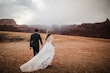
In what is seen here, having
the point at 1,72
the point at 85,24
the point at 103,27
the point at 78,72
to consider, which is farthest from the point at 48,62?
the point at 85,24

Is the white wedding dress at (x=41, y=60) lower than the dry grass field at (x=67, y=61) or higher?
higher

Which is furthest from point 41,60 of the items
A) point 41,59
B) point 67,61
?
point 67,61

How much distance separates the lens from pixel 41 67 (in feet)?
22.4

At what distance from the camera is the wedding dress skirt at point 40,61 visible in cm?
660

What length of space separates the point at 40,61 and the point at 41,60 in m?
0.07

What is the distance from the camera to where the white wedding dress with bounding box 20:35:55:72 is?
661 centimetres

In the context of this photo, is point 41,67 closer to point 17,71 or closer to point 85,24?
point 17,71

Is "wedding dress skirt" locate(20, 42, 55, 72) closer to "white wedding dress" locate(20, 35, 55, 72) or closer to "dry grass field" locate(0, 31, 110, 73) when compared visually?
"white wedding dress" locate(20, 35, 55, 72)

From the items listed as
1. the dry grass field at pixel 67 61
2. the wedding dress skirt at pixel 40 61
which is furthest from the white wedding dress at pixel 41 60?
the dry grass field at pixel 67 61

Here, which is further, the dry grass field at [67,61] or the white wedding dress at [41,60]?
the dry grass field at [67,61]

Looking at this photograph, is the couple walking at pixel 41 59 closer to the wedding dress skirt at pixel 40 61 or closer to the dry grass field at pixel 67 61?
the wedding dress skirt at pixel 40 61

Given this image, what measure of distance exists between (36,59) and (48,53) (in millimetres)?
657

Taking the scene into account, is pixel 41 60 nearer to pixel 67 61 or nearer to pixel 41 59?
pixel 41 59

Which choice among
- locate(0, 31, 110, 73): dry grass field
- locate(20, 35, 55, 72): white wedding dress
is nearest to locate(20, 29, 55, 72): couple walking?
locate(20, 35, 55, 72): white wedding dress
